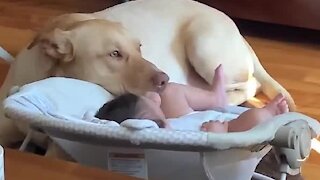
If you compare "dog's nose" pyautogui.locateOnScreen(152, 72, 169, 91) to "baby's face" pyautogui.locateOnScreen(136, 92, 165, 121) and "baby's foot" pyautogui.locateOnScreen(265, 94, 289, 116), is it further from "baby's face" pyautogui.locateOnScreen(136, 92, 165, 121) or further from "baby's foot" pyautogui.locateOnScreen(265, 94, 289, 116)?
"baby's foot" pyautogui.locateOnScreen(265, 94, 289, 116)

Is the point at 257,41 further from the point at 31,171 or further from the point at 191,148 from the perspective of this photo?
the point at 31,171

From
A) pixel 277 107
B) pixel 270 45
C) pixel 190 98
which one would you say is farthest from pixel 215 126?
pixel 270 45

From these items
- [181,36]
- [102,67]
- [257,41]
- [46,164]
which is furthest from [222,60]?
[46,164]

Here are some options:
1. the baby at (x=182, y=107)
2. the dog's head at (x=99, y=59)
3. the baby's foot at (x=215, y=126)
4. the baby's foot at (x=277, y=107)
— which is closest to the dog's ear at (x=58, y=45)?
the dog's head at (x=99, y=59)

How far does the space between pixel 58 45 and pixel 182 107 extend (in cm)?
33

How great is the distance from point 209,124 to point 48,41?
0.41m

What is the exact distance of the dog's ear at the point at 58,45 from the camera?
1649 millimetres

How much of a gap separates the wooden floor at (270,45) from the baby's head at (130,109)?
0.61 m

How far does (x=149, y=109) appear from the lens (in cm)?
153

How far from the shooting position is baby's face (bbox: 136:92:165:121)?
1506 mm

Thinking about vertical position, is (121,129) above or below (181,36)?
above

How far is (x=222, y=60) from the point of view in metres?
2.11

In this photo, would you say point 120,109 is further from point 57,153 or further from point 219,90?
point 219,90

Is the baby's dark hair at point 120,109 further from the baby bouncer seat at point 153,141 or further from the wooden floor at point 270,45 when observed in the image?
the wooden floor at point 270,45
